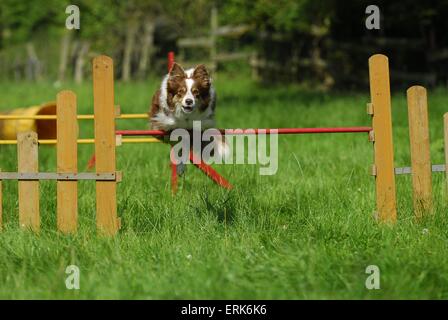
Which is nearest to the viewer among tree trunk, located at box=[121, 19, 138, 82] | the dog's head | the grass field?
the grass field

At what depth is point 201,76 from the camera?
264 inches

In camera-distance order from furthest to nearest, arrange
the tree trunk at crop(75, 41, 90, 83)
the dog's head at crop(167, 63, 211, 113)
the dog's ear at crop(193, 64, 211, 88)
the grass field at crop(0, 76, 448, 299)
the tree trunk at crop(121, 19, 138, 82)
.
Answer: the tree trunk at crop(75, 41, 90, 83)
the tree trunk at crop(121, 19, 138, 82)
the dog's ear at crop(193, 64, 211, 88)
the dog's head at crop(167, 63, 211, 113)
the grass field at crop(0, 76, 448, 299)

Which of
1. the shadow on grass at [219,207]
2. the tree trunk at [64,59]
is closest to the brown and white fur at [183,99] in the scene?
the shadow on grass at [219,207]

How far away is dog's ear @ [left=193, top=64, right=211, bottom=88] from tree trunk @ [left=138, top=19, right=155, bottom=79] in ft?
55.8

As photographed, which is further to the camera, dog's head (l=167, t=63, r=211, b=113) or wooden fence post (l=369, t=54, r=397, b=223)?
dog's head (l=167, t=63, r=211, b=113)

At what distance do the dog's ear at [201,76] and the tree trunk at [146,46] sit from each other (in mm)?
17007

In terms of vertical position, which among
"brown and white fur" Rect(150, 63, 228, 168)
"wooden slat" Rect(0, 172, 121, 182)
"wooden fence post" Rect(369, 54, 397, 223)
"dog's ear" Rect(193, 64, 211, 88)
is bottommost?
"wooden slat" Rect(0, 172, 121, 182)

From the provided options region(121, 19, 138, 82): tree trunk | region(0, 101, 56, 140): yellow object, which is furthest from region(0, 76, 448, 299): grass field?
region(121, 19, 138, 82): tree trunk

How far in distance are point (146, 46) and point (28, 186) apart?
62.4 ft

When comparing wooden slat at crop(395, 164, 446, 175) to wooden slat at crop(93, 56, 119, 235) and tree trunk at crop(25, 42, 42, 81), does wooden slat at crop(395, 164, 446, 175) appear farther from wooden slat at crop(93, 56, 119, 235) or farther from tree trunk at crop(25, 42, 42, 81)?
tree trunk at crop(25, 42, 42, 81)

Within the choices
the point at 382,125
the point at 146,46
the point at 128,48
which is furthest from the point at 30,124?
the point at 128,48

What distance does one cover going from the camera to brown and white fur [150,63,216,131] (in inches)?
259

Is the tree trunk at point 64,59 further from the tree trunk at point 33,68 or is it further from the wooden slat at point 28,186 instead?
the wooden slat at point 28,186

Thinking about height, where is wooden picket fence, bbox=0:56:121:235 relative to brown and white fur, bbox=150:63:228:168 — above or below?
below
